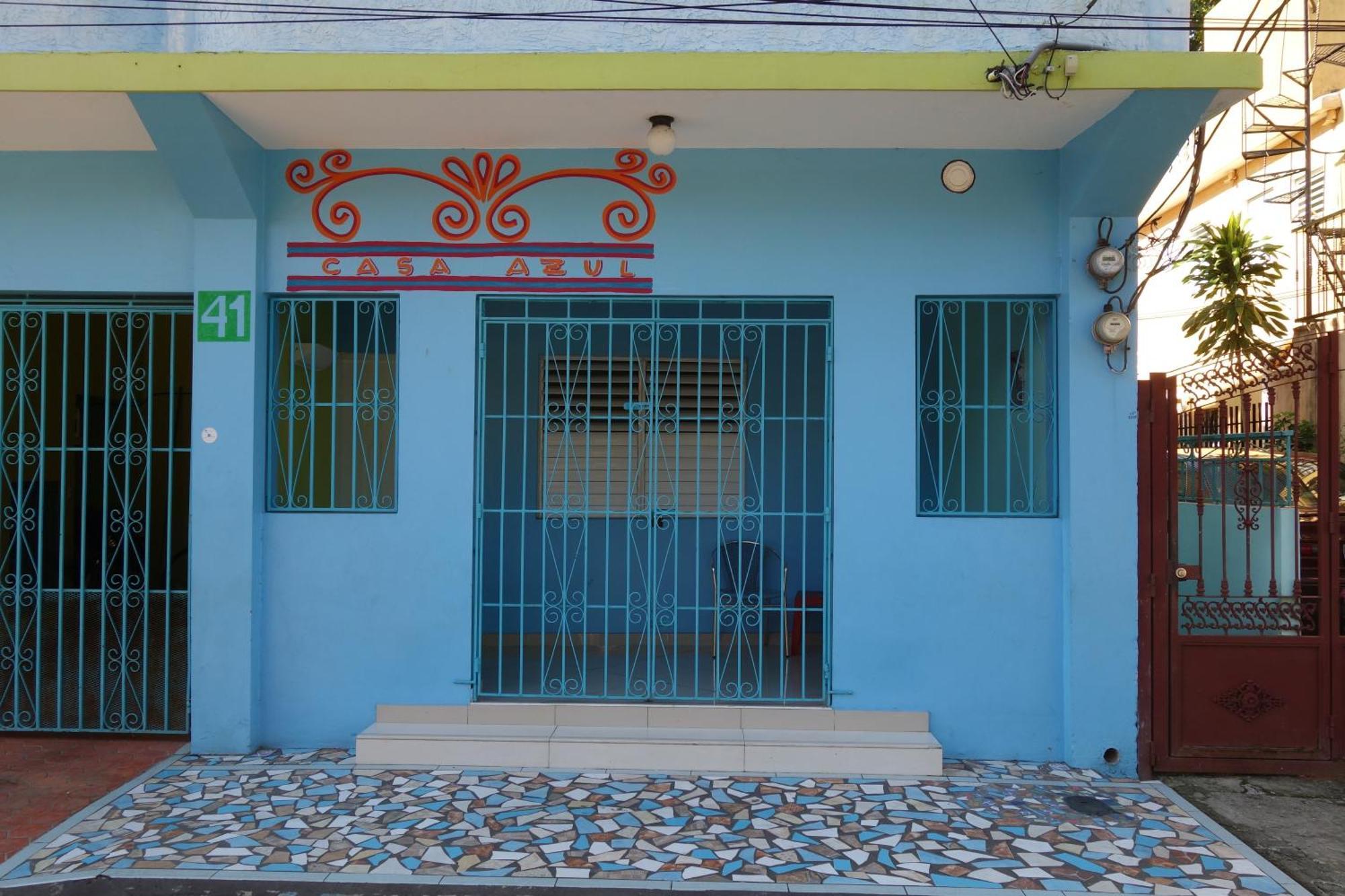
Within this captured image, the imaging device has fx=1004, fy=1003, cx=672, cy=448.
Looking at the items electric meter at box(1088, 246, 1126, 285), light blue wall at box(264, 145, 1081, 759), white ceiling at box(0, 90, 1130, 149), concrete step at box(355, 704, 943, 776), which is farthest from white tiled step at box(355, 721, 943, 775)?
white ceiling at box(0, 90, 1130, 149)

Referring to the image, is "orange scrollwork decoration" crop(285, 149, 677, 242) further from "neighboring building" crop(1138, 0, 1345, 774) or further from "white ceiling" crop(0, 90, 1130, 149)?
"neighboring building" crop(1138, 0, 1345, 774)

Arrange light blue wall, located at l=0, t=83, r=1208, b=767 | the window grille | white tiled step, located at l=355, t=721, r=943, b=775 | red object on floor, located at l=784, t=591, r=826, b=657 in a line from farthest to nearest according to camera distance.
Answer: the window grille → red object on floor, located at l=784, t=591, r=826, b=657 → light blue wall, located at l=0, t=83, r=1208, b=767 → white tiled step, located at l=355, t=721, r=943, b=775

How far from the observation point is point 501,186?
5375 millimetres

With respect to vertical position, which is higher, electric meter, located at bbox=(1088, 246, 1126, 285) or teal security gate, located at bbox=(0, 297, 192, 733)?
electric meter, located at bbox=(1088, 246, 1126, 285)

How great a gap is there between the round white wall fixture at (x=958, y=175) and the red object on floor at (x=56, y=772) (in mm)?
5092

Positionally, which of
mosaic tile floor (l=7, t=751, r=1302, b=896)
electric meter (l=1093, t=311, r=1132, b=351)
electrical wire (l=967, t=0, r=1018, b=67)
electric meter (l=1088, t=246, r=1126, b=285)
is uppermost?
electrical wire (l=967, t=0, r=1018, b=67)

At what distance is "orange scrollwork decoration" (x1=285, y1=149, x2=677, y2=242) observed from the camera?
17.6 ft

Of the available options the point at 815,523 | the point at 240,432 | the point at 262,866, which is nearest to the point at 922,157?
the point at 815,523

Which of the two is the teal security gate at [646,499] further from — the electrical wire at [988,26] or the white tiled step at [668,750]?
the electrical wire at [988,26]

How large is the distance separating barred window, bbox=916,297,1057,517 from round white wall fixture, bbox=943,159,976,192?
0.59 metres

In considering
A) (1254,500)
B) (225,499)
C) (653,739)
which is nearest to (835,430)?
(653,739)

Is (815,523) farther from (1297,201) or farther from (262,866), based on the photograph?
(1297,201)

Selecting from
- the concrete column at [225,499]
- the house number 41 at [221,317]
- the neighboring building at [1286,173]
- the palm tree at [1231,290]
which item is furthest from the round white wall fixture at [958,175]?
the palm tree at [1231,290]

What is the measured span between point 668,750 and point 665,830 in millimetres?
777
